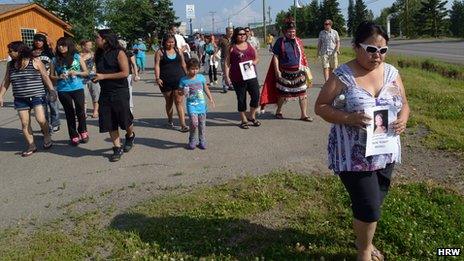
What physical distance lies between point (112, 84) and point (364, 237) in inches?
174

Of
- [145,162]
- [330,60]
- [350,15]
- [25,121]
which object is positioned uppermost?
[350,15]

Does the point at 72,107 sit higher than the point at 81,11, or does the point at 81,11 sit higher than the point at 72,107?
the point at 81,11

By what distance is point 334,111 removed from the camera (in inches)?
130

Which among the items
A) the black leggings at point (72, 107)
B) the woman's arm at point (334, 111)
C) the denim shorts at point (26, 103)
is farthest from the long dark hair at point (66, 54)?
the woman's arm at point (334, 111)

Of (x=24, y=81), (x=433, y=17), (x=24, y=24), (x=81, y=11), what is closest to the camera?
(x=24, y=81)

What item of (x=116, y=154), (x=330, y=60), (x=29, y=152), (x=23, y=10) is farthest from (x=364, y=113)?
(x=23, y=10)

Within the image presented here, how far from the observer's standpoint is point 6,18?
118ft

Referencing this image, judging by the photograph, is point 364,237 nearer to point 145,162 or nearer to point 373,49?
point 373,49

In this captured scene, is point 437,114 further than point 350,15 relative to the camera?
No

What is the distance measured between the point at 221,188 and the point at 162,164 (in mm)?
1426

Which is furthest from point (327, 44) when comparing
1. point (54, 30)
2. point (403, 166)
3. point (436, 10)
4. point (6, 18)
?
point (436, 10)

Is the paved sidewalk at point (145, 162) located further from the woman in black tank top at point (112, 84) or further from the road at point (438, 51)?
the road at point (438, 51)

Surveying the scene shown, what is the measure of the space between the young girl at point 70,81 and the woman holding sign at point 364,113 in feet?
17.6

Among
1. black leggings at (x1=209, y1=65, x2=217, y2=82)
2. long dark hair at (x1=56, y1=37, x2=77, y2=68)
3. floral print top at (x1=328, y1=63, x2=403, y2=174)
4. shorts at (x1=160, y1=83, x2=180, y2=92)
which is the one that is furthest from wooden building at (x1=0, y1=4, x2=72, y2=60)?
floral print top at (x1=328, y1=63, x2=403, y2=174)
